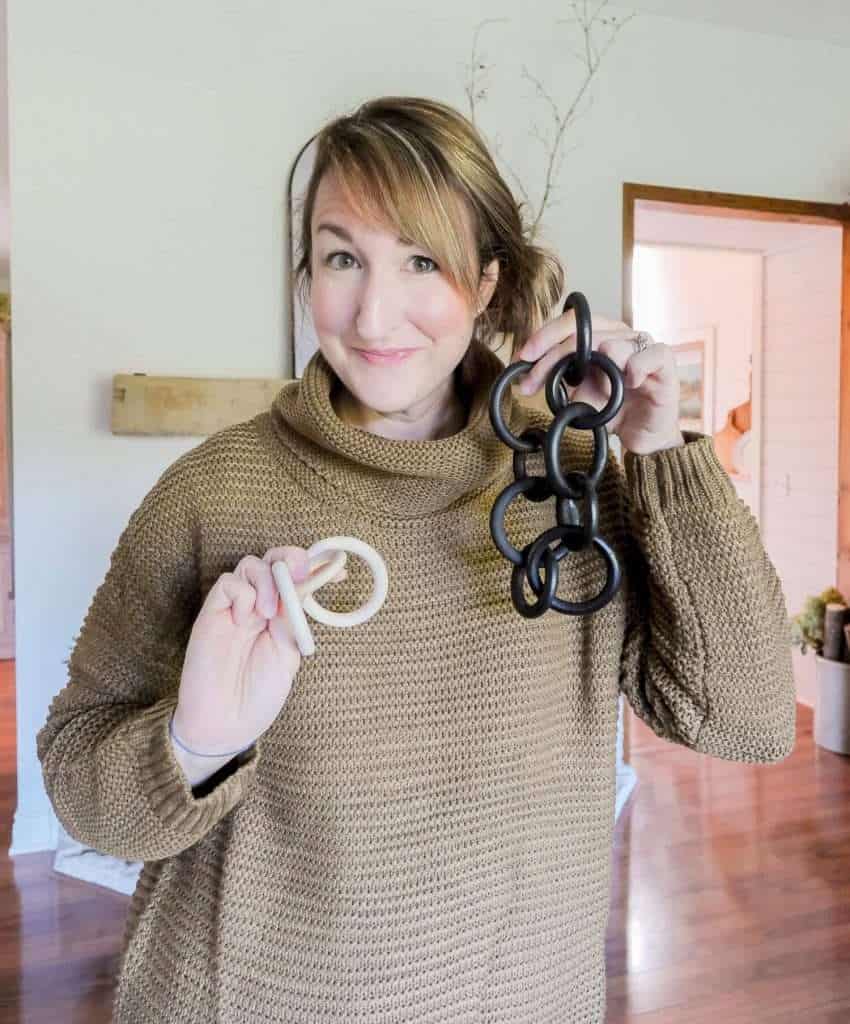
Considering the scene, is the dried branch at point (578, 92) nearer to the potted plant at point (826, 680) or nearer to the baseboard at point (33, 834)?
the potted plant at point (826, 680)

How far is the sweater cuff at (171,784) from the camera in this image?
2.17 feet

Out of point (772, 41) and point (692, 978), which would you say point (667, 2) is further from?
point (692, 978)

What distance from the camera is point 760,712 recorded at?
0.76 metres

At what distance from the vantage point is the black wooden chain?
588mm

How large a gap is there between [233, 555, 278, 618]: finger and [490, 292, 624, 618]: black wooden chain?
15 centimetres

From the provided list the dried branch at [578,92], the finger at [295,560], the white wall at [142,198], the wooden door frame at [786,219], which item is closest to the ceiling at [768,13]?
the dried branch at [578,92]

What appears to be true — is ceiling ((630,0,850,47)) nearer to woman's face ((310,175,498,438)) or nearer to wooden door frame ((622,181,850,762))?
wooden door frame ((622,181,850,762))

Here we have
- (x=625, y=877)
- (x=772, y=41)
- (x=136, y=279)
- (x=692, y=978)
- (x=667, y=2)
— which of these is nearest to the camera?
(x=692, y=978)

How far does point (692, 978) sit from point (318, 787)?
61.6 inches

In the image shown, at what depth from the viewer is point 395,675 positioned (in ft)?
2.46

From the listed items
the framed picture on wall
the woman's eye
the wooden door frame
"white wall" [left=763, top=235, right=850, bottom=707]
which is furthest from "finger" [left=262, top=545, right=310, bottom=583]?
the framed picture on wall

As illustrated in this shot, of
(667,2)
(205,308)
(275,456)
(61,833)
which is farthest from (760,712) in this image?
(667,2)

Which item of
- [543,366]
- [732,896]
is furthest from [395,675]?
[732,896]

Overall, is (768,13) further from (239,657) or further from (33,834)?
(33,834)
